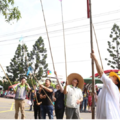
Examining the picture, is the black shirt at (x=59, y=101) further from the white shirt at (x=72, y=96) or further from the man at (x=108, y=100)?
the man at (x=108, y=100)

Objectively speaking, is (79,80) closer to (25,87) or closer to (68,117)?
(68,117)

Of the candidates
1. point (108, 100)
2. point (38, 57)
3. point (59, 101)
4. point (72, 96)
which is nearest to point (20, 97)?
point (59, 101)

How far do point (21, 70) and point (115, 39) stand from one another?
21.7 metres

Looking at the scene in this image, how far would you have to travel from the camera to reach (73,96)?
4035mm

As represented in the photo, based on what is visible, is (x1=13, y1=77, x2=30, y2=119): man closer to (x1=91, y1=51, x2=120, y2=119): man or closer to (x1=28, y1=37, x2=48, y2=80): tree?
(x1=91, y1=51, x2=120, y2=119): man

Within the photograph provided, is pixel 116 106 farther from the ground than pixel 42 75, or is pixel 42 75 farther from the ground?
pixel 42 75

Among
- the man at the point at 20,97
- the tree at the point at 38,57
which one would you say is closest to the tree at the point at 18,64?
the tree at the point at 38,57

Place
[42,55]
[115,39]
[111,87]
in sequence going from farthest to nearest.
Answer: [42,55] → [115,39] → [111,87]

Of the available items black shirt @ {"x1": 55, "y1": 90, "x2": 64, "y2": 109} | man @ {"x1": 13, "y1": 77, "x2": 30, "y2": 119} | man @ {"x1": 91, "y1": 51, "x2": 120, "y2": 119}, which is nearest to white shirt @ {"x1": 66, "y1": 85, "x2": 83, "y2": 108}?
black shirt @ {"x1": 55, "y1": 90, "x2": 64, "y2": 109}

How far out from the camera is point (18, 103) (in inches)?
231

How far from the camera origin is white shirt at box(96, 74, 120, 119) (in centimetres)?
255

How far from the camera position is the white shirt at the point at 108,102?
2553 mm

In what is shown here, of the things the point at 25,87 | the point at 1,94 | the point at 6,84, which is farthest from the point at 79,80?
the point at 6,84

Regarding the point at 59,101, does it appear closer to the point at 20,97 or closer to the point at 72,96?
the point at 72,96
